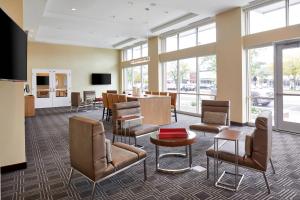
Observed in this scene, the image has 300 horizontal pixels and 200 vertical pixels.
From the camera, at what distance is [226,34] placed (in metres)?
6.99

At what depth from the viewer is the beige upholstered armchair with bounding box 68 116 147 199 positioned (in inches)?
95.7

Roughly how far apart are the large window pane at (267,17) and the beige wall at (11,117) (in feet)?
19.8

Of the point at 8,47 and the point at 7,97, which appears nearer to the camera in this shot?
the point at 8,47

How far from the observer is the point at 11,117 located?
3332 millimetres

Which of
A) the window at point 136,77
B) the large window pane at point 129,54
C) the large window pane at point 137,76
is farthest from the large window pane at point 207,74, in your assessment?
the large window pane at point 129,54

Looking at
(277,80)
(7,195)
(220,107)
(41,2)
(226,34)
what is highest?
(41,2)

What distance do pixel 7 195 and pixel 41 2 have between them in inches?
198

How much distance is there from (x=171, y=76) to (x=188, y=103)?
66.1 inches

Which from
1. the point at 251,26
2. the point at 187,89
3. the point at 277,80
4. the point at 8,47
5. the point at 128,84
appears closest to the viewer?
the point at 8,47

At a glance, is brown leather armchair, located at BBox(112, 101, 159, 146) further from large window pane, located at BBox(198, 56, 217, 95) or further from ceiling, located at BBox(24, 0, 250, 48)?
large window pane, located at BBox(198, 56, 217, 95)

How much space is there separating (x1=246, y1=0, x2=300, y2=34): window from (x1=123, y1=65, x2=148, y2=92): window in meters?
6.65

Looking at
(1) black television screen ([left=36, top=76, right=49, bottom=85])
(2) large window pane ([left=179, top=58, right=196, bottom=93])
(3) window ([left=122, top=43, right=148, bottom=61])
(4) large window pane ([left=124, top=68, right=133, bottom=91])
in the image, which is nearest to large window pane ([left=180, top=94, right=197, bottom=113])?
(2) large window pane ([left=179, top=58, right=196, bottom=93])

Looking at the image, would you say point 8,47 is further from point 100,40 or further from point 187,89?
point 100,40

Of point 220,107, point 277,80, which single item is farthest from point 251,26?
point 220,107
